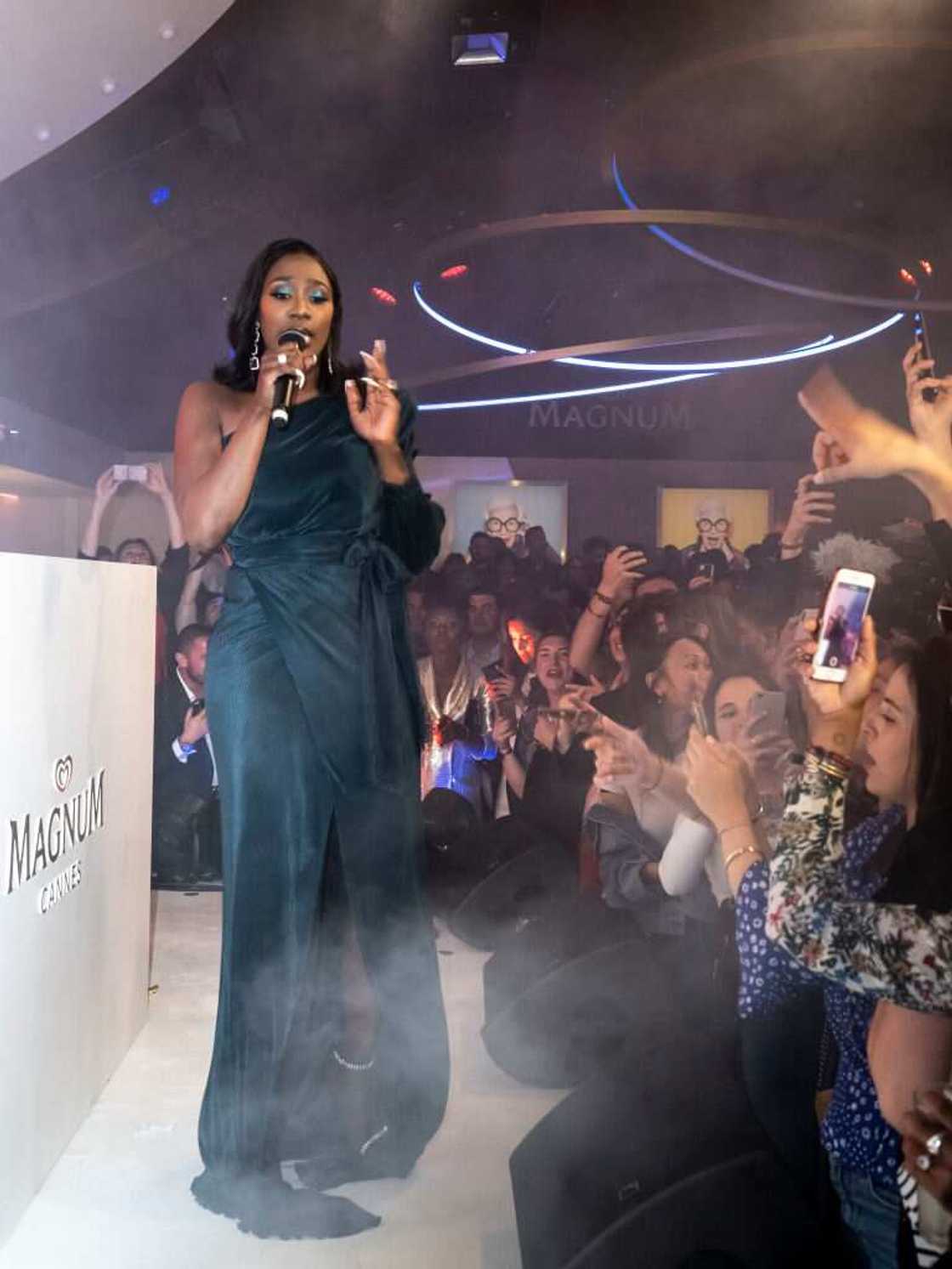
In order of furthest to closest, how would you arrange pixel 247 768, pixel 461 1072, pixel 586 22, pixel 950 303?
1. pixel 950 303
2. pixel 586 22
3. pixel 461 1072
4. pixel 247 768

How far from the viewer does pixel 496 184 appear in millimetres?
3383

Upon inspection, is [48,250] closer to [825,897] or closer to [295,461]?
[295,461]

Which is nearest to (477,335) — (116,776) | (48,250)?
(48,250)

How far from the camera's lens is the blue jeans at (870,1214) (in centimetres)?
131

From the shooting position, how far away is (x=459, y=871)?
3.26 meters

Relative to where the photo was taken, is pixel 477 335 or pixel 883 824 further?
pixel 477 335

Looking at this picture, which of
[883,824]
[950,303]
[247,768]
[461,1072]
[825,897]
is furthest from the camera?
[950,303]

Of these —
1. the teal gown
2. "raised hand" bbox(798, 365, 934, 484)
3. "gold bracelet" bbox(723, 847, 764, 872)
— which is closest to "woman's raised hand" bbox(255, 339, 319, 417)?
the teal gown

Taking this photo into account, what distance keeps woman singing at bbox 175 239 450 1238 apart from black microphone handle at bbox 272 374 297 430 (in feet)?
0.25

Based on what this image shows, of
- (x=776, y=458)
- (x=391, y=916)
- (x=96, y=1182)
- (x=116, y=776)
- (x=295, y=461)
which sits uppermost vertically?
(x=776, y=458)

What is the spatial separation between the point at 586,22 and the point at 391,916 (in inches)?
85.6

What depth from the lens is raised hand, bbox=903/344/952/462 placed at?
9.65ft

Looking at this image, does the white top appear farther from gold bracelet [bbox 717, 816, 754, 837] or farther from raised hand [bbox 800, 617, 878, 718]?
raised hand [bbox 800, 617, 878, 718]

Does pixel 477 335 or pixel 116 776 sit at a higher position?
pixel 477 335
